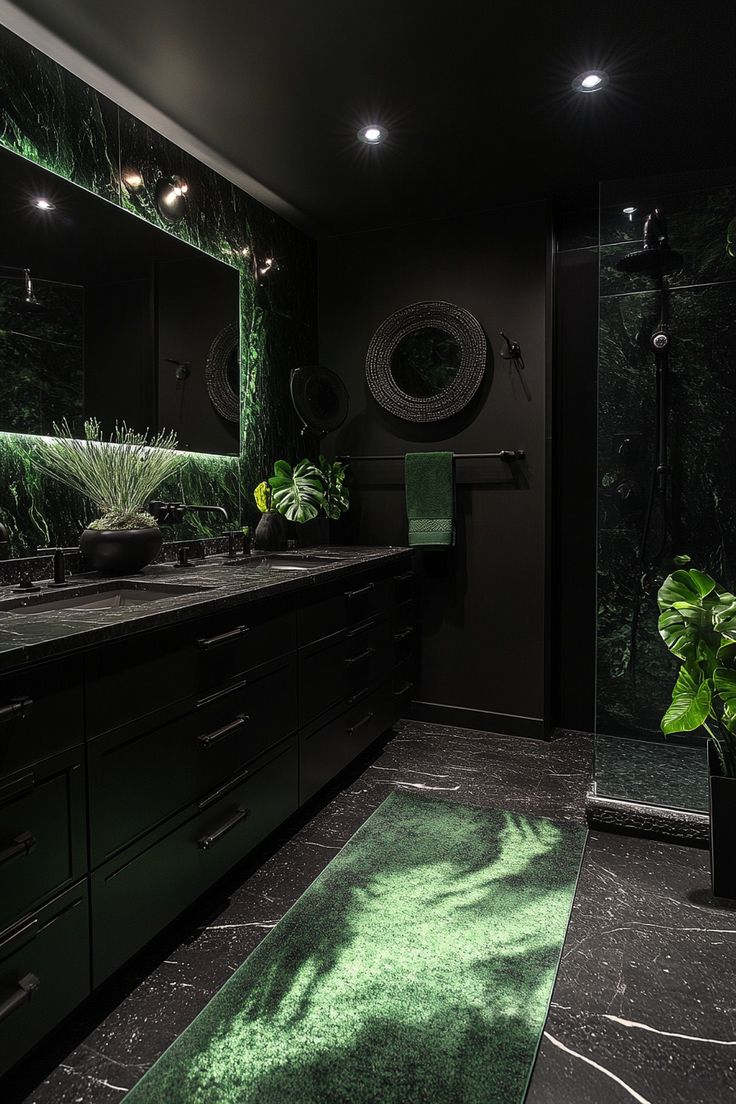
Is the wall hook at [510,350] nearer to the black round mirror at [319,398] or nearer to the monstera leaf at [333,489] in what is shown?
the black round mirror at [319,398]

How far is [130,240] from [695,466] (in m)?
2.18

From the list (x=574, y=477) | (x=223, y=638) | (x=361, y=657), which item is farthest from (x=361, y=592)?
(x=574, y=477)

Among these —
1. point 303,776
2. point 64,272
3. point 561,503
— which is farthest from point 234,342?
point 303,776

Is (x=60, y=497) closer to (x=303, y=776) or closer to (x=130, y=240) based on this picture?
(x=130, y=240)

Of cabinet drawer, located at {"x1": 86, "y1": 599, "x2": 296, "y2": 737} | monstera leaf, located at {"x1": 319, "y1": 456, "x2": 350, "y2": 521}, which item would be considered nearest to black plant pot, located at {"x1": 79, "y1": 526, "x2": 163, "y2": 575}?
cabinet drawer, located at {"x1": 86, "y1": 599, "x2": 296, "y2": 737}

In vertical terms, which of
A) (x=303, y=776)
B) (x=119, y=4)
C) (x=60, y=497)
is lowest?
(x=303, y=776)

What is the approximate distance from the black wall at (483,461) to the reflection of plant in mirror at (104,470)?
152cm

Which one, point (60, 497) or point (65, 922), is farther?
point (60, 497)

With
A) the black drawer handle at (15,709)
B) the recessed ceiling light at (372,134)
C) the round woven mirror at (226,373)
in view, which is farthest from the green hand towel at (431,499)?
the black drawer handle at (15,709)

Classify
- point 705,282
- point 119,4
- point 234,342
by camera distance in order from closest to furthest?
point 119,4, point 705,282, point 234,342

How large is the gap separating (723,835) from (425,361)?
244 centimetres

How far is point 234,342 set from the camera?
10.1 ft

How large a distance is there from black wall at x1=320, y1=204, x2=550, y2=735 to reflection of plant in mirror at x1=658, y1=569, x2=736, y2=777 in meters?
1.09

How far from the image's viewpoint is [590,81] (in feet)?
7.46
